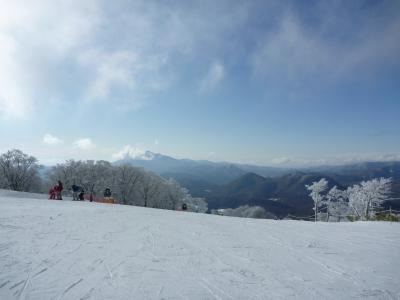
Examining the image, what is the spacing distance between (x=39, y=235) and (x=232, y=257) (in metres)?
6.98

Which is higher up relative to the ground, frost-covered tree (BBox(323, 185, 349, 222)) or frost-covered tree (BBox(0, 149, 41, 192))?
frost-covered tree (BBox(0, 149, 41, 192))

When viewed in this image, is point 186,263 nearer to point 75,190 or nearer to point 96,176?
point 75,190

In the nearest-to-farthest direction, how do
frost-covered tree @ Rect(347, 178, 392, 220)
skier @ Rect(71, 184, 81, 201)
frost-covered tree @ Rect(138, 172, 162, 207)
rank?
skier @ Rect(71, 184, 81, 201) < frost-covered tree @ Rect(347, 178, 392, 220) < frost-covered tree @ Rect(138, 172, 162, 207)

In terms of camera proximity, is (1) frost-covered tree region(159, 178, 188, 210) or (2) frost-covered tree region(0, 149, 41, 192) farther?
(1) frost-covered tree region(159, 178, 188, 210)

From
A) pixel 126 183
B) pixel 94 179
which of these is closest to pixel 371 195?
pixel 126 183

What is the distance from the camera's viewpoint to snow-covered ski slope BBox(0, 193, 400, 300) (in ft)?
17.1

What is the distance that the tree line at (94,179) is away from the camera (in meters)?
59.2

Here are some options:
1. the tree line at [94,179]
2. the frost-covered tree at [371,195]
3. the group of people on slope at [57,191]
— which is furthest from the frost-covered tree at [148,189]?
the frost-covered tree at [371,195]

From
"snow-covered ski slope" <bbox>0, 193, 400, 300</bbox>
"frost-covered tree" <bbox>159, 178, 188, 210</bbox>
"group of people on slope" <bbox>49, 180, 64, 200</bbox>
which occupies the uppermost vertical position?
"group of people on slope" <bbox>49, 180, 64, 200</bbox>

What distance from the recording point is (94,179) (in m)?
65.2

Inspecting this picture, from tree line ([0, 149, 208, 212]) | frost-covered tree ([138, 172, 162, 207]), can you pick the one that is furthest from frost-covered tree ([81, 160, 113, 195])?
frost-covered tree ([138, 172, 162, 207])

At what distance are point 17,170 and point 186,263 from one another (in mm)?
68921

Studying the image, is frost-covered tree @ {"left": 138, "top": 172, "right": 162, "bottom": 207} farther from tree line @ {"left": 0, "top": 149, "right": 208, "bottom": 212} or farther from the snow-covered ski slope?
the snow-covered ski slope

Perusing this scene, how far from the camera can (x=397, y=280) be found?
6.17 m
